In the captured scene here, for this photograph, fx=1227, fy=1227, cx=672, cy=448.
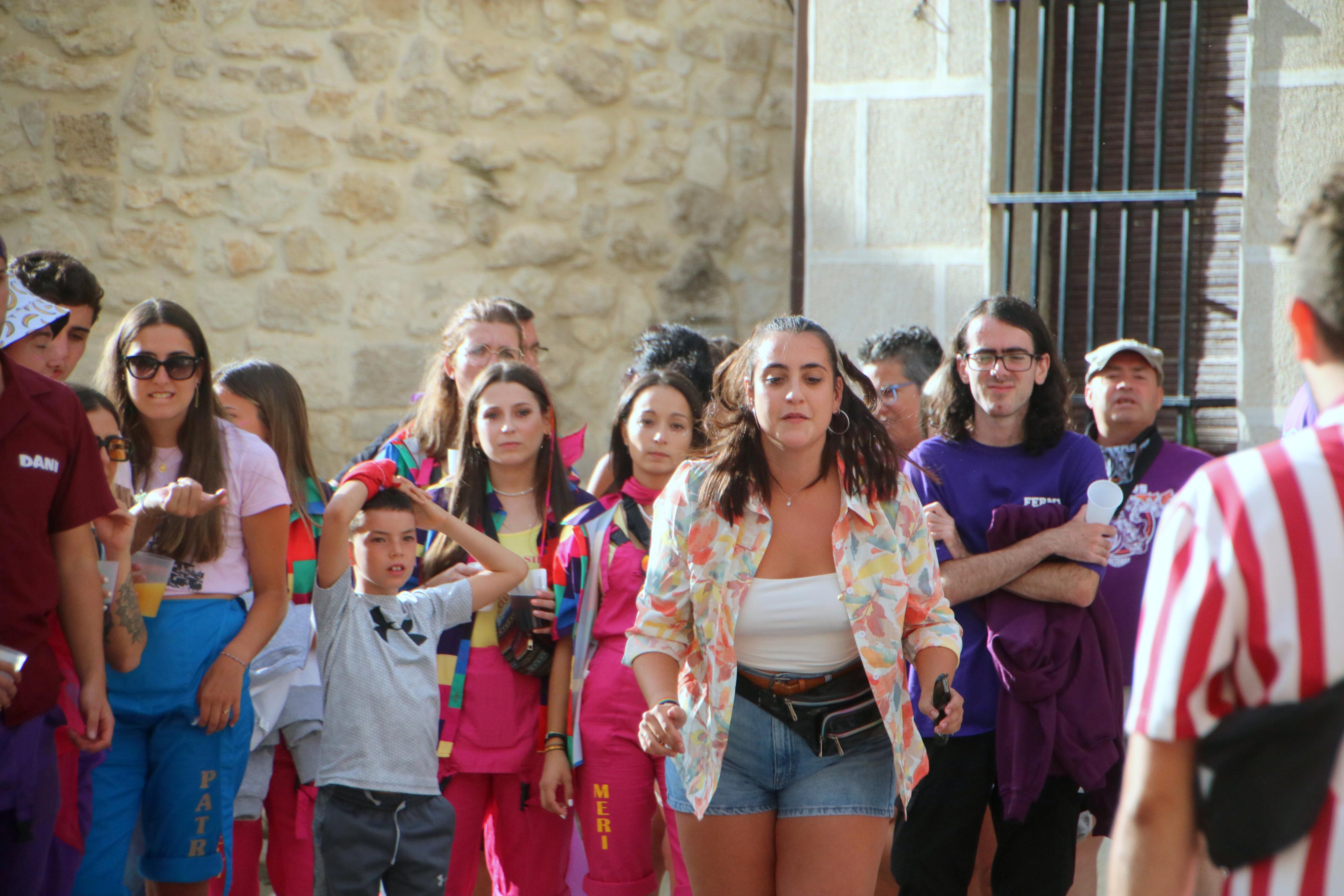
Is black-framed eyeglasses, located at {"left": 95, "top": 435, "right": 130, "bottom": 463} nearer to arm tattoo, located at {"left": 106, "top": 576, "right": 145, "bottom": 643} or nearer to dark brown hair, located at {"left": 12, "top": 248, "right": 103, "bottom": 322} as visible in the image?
arm tattoo, located at {"left": 106, "top": 576, "right": 145, "bottom": 643}

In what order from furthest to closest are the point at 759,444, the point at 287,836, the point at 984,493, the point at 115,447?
1. the point at 287,836
2. the point at 984,493
3. the point at 115,447
4. the point at 759,444

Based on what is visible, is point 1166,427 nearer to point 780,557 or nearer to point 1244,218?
point 1244,218

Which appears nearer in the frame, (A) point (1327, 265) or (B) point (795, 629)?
(A) point (1327, 265)

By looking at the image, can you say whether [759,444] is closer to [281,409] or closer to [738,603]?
[738,603]

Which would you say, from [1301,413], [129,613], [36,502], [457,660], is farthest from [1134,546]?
[36,502]

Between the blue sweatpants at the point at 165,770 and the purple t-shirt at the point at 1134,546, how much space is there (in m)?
2.55

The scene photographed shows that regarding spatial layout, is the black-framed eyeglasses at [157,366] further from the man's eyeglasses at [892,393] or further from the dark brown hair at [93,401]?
the man's eyeglasses at [892,393]

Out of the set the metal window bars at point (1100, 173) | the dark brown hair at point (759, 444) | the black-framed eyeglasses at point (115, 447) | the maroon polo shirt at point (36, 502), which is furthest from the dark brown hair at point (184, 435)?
the metal window bars at point (1100, 173)

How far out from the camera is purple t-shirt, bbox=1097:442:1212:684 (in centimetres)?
367

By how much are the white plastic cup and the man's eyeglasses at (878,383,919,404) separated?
117 centimetres

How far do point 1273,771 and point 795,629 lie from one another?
136 cm

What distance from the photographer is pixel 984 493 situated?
11.0ft

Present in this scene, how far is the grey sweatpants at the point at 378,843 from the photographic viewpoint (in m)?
3.24

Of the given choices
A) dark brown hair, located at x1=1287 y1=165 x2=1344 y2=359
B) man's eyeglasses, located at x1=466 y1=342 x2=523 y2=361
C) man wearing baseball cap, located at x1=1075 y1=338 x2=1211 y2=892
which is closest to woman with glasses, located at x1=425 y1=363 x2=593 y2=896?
man's eyeglasses, located at x1=466 y1=342 x2=523 y2=361
